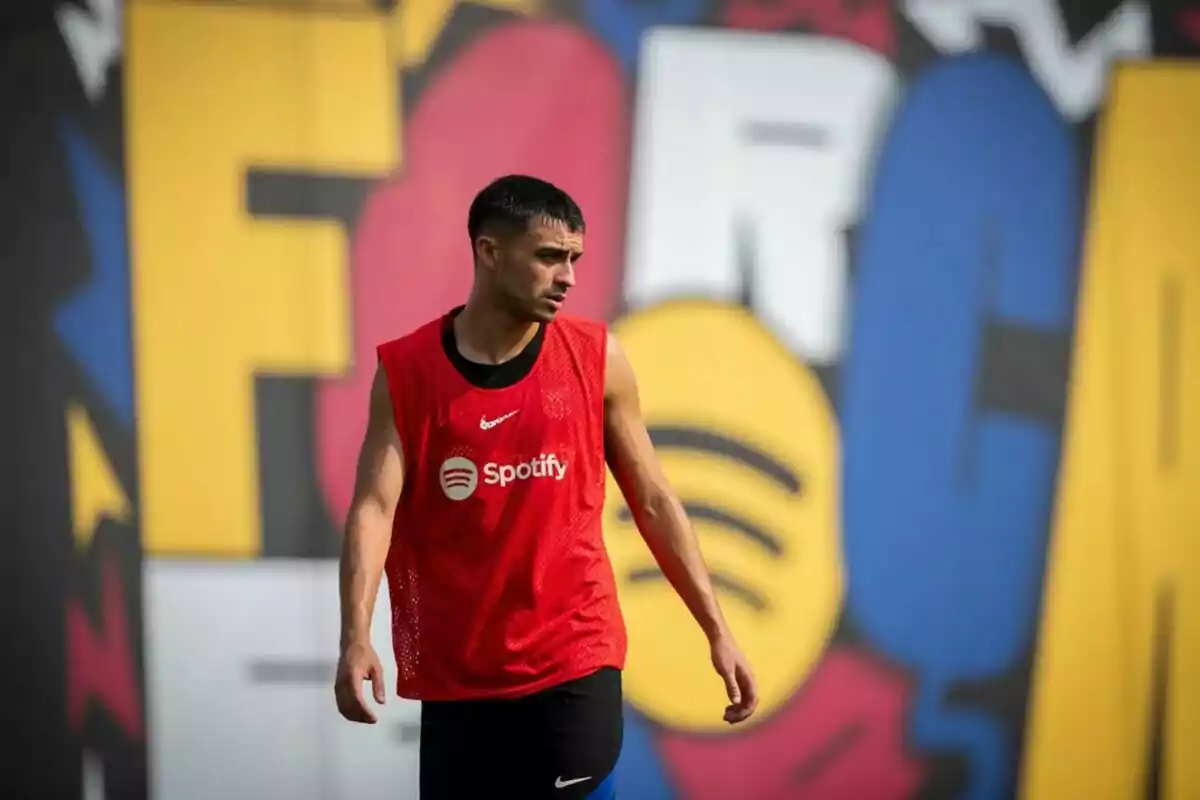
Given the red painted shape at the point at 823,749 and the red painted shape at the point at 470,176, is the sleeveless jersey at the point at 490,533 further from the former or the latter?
the red painted shape at the point at 823,749

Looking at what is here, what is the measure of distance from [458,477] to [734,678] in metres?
0.52

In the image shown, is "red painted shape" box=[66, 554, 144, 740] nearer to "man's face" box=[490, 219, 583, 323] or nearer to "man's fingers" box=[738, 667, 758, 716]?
"man's face" box=[490, 219, 583, 323]

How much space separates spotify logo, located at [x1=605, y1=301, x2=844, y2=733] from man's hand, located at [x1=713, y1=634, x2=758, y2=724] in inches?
38.3

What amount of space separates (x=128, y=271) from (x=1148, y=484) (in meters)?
2.49

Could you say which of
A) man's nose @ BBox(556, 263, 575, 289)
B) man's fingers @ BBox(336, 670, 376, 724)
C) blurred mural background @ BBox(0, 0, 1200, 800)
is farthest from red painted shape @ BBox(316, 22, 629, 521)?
man's fingers @ BBox(336, 670, 376, 724)

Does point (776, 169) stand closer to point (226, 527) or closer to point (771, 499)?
point (771, 499)

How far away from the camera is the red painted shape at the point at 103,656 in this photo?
2666 millimetres

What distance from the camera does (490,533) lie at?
1771mm

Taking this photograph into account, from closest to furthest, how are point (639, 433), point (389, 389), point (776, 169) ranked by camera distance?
point (389, 389) < point (639, 433) < point (776, 169)

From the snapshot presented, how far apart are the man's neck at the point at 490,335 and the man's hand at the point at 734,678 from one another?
55 centimetres

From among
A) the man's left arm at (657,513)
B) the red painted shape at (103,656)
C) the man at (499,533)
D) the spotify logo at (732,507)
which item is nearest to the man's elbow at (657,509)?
the man's left arm at (657,513)

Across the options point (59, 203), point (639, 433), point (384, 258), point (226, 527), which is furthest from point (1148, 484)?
point (59, 203)

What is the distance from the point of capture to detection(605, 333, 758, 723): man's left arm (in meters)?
1.87

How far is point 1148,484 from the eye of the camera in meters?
3.00
